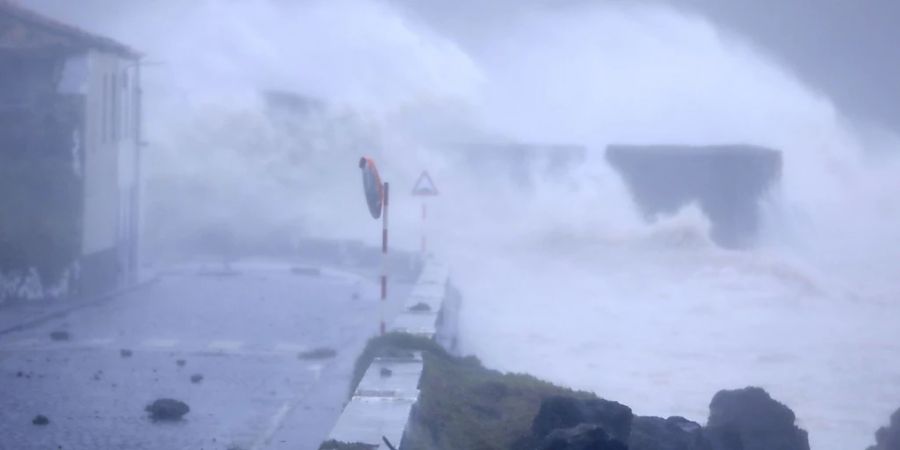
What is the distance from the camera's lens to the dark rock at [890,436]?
11977mm

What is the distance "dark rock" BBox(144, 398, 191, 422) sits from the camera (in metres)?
12.4

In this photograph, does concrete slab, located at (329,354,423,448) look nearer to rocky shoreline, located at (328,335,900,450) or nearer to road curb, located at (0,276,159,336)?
rocky shoreline, located at (328,335,900,450)

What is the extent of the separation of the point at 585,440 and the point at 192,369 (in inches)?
336

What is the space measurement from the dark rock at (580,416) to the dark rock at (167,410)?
4.59 m

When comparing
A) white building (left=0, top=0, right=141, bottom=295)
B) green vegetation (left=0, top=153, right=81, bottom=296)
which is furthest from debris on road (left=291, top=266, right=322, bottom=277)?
green vegetation (left=0, top=153, right=81, bottom=296)

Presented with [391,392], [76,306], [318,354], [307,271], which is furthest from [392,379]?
[307,271]

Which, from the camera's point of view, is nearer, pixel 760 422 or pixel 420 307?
pixel 760 422

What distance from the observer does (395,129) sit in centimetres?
4722

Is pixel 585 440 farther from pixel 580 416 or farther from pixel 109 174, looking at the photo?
pixel 109 174

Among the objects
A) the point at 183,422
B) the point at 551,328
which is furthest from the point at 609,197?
the point at 183,422

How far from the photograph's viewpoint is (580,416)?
9.27 meters

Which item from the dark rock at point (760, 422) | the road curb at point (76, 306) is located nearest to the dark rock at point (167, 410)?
the dark rock at point (760, 422)

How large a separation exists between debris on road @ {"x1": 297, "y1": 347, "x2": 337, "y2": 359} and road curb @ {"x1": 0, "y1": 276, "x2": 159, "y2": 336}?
17.1 ft

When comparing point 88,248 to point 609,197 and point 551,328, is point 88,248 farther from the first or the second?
point 609,197
